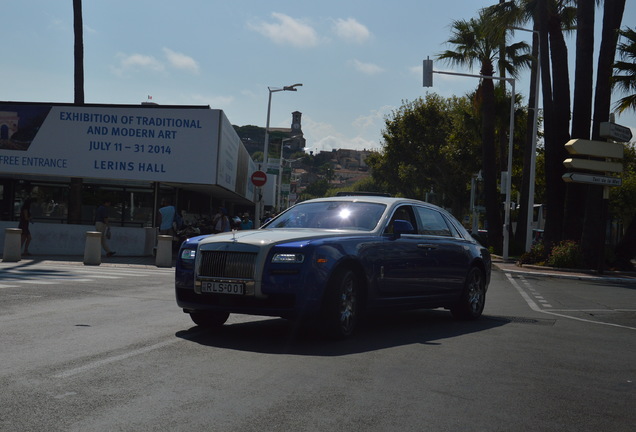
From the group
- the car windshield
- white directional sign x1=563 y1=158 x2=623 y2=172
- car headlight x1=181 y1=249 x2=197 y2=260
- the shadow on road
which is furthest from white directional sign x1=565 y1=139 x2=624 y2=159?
car headlight x1=181 y1=249 x2=197 y2=260

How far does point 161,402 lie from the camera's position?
5281 millimetres

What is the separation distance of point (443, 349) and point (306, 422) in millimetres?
3532

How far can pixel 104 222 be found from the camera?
2572 centimetres

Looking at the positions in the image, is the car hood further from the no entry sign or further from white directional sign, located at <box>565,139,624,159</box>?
the no entry sign

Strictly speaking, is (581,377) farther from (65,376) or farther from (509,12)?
(509,12)

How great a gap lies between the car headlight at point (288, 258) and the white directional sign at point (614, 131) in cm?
2002

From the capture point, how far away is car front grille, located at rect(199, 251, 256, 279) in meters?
8.14

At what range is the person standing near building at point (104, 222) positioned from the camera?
1005 inches

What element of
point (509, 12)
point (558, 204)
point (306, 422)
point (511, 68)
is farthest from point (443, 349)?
point (511, 68)

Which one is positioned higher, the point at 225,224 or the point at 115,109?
the point at 115,109

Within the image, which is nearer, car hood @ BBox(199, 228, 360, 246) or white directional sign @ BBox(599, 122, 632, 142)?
car hood @ BBox(199, 228, 360, 246)

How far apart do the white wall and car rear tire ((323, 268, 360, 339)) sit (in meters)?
20.0

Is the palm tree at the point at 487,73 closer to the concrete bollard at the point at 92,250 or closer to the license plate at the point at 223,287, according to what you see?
the concrete bollard at the point at 92,250

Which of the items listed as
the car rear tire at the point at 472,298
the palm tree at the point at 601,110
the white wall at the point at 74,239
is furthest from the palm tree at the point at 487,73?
Answer: the car rear tire at the point at 472,298
